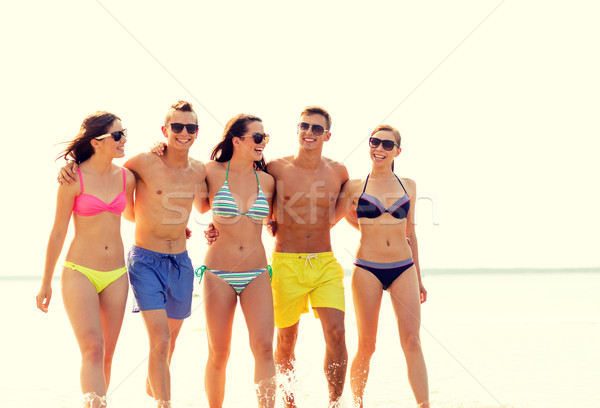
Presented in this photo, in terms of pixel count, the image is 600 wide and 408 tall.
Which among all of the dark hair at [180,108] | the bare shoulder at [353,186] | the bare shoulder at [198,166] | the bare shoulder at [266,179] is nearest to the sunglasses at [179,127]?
the dark hair at [180,108]

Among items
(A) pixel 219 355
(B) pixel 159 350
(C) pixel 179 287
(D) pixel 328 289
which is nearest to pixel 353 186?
(D) pixel 328 289

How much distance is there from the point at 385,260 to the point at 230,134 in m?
2.10

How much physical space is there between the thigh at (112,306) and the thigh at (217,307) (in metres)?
0.82

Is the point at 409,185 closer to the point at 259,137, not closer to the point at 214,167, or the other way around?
the point at 259,137

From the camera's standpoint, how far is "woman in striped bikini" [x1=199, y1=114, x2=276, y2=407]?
578cm

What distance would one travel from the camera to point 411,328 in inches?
241

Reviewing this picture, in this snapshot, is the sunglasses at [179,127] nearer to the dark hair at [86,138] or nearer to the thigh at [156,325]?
the dark hair at [86,138]

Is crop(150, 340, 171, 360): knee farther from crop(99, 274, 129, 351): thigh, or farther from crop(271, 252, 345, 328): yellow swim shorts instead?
crop(271, 252, 345, 328): yellow swim shorts

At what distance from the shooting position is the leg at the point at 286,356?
255 inches

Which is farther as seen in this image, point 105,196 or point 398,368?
point 398,368

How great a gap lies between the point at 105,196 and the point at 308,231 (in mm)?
2258

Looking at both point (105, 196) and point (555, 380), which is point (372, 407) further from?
point (105, 196)

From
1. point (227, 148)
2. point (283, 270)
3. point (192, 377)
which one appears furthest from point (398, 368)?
point (227, 148)

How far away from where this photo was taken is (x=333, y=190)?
22.2ft
